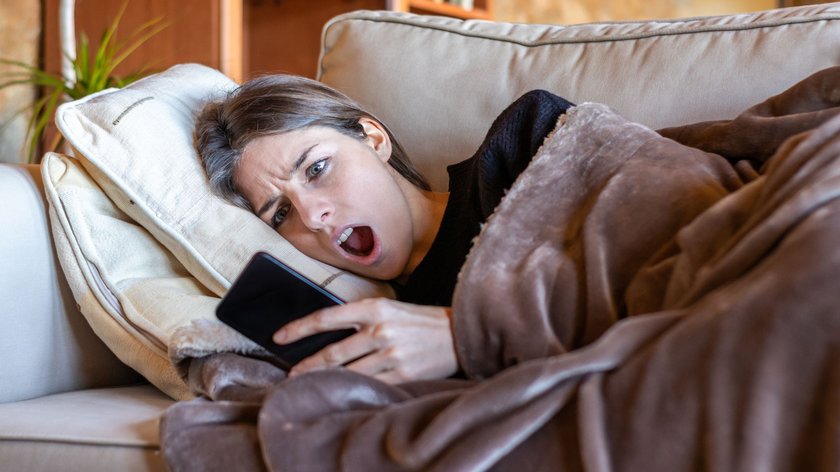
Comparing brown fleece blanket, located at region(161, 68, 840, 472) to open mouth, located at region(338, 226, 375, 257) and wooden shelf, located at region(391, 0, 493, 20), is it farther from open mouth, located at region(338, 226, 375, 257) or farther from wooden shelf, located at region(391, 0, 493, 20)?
wooden shelf, located at region(391, 0, 493, 20)

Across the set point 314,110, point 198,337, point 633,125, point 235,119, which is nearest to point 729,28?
point 633,125

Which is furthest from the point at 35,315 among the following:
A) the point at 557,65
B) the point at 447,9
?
the point at 447,9

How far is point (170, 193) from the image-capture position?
4.19 ft

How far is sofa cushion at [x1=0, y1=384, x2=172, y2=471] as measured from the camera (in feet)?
2.96

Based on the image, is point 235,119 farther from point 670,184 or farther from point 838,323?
point 838,323

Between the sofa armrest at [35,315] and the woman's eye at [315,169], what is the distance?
37 cm

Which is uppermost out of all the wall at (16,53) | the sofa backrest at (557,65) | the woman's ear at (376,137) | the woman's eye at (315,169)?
the sofa backrest at (557,65)

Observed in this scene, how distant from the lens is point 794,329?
619mm

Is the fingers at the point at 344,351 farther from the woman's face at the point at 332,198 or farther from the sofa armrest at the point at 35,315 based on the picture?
the sofa armrest at the point at 35,315

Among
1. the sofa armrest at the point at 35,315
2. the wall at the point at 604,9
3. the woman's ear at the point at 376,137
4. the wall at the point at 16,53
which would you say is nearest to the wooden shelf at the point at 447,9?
the wall at the point at 604,9

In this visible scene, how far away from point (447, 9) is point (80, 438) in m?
2.73

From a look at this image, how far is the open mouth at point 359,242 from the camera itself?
4.30ft

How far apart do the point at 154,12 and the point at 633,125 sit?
2290 mm

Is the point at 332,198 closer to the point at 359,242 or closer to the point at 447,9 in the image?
the point at 359,242
